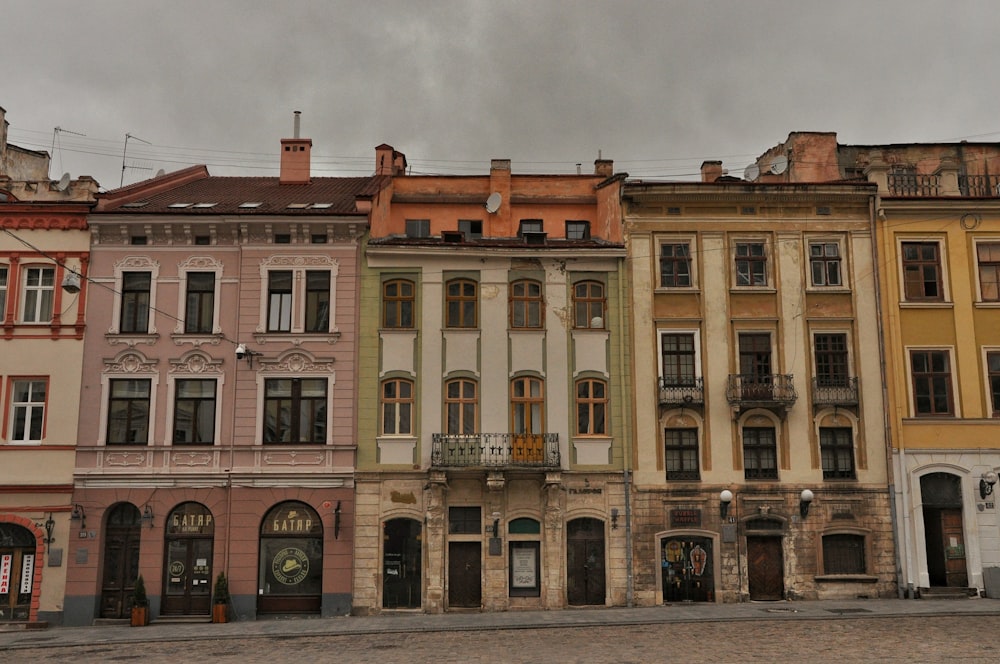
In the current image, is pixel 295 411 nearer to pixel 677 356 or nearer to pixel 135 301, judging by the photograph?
pixel 135 301

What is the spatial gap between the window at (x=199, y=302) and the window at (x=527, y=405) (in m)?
9.66

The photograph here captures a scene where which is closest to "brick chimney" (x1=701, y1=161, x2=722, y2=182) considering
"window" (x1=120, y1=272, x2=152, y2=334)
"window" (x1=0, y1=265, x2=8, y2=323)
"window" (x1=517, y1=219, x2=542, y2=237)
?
"window" (x1=517, y1=219, x2=542, y2=237)

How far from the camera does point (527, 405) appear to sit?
93.1 ft

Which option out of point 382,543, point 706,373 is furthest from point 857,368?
point 382,543

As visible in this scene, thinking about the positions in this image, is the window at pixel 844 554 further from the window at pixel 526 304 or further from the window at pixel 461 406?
the window at pixel 461 406

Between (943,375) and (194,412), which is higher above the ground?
(943,375)

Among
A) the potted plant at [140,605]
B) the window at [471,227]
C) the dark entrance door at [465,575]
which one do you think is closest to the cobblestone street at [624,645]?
the potted plant at [140,605]

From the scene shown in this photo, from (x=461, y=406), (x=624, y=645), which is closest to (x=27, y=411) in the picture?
(x=461, y=406)

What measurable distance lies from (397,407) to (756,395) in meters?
11.0

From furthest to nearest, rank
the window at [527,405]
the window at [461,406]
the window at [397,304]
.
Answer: the window at [397,304] → the window at [527,405] → the window at [461,406]

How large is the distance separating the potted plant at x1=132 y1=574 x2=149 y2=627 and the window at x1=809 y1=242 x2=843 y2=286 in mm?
22338

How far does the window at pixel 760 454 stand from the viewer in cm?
2850

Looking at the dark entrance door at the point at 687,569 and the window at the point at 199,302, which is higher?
the window at the point at 199,302

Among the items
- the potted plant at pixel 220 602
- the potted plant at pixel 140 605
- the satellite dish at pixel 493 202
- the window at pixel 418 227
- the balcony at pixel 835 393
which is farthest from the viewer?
the window at pixel 418 227
